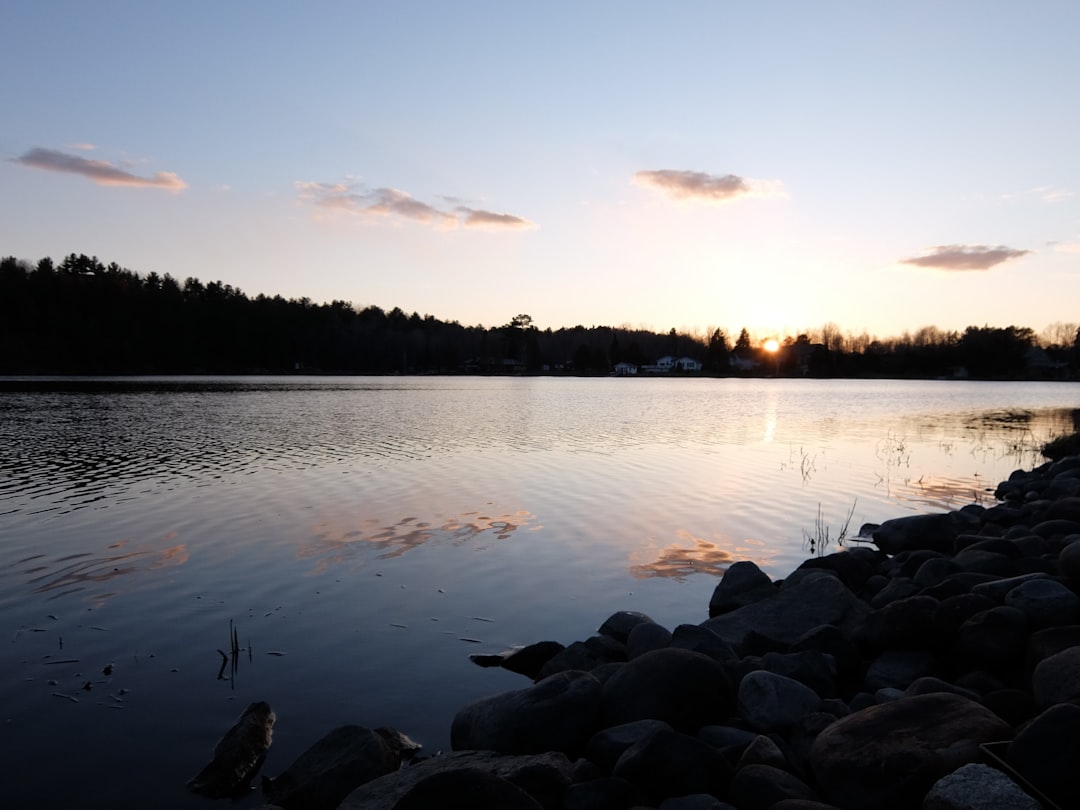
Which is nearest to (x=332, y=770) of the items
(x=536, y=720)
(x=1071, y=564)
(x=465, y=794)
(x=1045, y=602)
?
(x=536, y=720)

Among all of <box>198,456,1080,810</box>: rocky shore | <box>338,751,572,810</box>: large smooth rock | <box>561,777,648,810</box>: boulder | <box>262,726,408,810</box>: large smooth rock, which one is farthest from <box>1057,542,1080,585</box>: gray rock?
<box>262,726,408,810</box>: large smooth rock

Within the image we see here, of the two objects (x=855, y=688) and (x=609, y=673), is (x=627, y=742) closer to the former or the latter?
(x=609, y=673)

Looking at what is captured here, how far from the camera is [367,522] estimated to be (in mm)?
15602

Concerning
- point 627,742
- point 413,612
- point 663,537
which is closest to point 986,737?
point 627,742

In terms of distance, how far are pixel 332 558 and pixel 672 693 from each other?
8012mm

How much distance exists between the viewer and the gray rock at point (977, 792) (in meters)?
4.04

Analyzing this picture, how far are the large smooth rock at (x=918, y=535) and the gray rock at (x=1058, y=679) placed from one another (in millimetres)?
7472

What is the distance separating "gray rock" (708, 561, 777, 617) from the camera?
10.1 metres

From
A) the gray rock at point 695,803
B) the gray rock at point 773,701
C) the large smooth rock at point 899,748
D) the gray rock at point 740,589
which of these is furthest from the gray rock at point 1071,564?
the gray rock at point 695,803

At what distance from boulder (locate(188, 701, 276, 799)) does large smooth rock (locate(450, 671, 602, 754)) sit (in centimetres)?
174

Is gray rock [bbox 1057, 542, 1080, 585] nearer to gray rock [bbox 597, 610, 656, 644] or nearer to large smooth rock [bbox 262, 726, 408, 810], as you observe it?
gray rock [bbox 597, 610, 656, 644]

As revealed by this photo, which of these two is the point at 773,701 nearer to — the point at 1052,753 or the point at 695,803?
the point at 695,803

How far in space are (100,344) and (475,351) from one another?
3801 inches

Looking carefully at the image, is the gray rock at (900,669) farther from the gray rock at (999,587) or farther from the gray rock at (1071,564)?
the gray rock at (1071,564)
